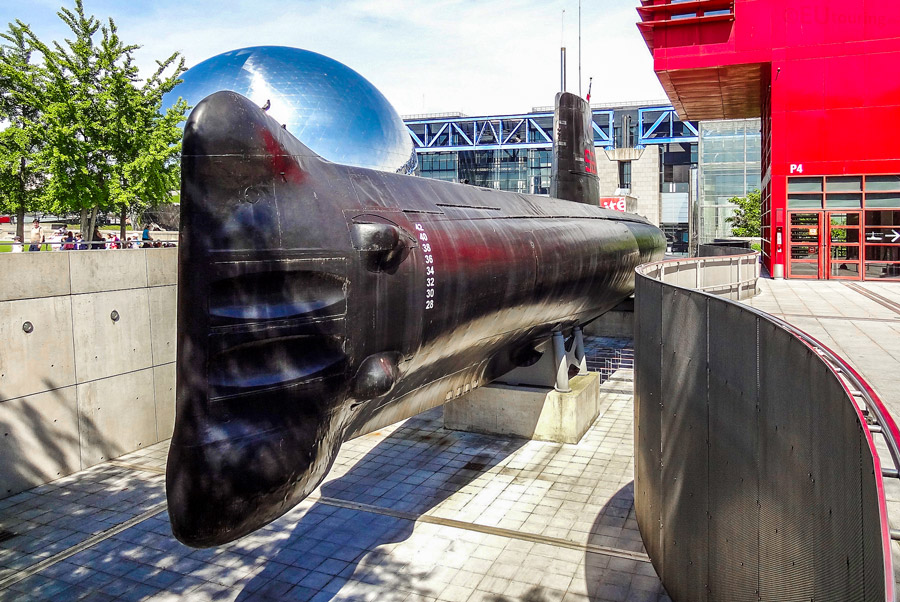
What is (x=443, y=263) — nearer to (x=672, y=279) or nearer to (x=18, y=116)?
(x=672, y=279)

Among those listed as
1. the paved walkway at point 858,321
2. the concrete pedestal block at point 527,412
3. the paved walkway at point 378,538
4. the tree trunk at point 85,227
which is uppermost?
the tree trunk at point 85,227

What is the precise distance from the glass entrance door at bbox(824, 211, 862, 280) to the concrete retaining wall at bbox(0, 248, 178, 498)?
20.1 meters

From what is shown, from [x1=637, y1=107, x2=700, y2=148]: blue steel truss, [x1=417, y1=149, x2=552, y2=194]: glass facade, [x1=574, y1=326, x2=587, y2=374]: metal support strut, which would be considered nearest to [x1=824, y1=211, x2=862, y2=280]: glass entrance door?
[x1=574, y1=326, x2=587, y2=374]: metal support strut

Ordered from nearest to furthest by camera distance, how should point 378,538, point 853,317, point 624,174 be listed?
1. point 378,538
2. point 853,317
3. point 624,174

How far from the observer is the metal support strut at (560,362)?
13820 millimetres

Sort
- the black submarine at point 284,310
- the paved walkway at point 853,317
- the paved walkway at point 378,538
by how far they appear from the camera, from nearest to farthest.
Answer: the black submarine at point 284,310
the paved walkway at point 378,538
the paved walkway at point 853,317

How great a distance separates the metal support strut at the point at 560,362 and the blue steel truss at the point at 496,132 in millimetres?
63413

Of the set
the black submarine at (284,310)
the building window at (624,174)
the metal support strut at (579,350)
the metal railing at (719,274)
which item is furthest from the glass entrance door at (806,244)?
the building window at (624,174)

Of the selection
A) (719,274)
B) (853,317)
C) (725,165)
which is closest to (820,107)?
(719,274)

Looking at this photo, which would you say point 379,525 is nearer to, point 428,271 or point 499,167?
point 428,271

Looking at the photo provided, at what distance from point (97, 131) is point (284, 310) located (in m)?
19.7

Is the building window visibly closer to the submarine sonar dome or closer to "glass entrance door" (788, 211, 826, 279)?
the submarine sonar dome

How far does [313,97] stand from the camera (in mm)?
54719

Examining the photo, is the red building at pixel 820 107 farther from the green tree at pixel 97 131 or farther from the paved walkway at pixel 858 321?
the green tree at pixel 97 131
